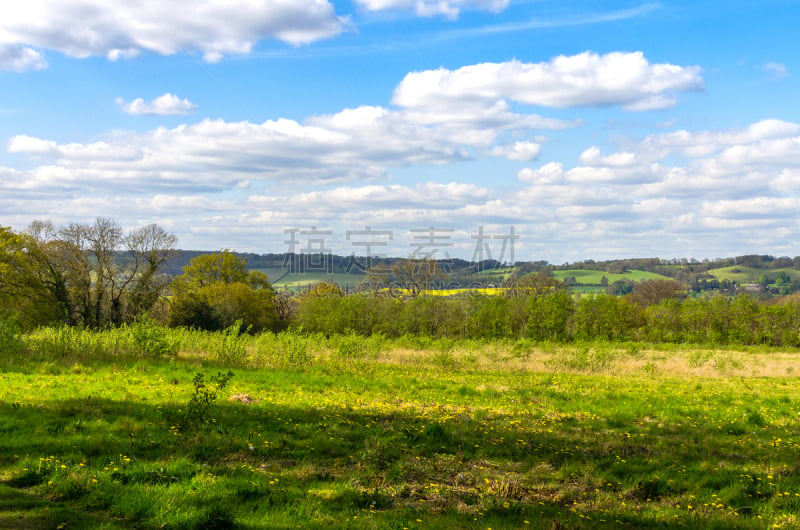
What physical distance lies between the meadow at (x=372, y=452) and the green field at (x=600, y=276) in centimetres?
11030

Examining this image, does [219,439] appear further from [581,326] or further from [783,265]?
[783,265]

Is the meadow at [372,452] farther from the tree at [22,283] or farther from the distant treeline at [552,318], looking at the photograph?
the distant treeline at [552,318]

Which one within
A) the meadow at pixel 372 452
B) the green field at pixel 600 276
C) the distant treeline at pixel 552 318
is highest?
the green field at pixel 600 276

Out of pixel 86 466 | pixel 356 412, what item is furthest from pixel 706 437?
pixel 86 466

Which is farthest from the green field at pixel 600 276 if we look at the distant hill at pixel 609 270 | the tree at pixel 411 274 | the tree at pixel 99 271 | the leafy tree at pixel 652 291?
the tree at pixel 99 271

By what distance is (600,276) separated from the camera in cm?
13775

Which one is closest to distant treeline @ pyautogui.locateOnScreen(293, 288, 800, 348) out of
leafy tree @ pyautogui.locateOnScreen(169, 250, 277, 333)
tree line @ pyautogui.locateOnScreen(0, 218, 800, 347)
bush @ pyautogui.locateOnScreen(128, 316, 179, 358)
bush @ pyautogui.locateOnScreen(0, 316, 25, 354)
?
tree line @ pyautogui.locateOnScreen(0, 218, 800, 347)

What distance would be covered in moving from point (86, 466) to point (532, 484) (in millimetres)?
6795

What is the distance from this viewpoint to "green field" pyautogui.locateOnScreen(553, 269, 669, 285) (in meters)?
127

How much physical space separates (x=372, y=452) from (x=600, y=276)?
139 metres

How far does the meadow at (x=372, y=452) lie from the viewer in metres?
6.95

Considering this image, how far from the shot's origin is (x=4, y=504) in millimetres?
6375

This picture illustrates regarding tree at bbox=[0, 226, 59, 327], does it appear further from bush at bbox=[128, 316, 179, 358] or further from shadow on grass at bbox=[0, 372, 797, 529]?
shadow on grass at bbox=[0, 372, 797, 529]

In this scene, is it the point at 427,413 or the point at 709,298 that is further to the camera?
the point at 709,298
